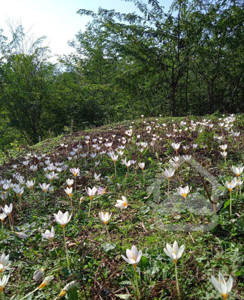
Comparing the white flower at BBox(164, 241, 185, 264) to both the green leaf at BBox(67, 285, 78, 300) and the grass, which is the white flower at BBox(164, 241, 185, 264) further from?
the green leaf at BBox(67, 285, 78, 300)

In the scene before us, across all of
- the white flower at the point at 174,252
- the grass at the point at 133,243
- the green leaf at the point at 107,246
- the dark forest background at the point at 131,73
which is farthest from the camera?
the dark forest background at the point at 131,73

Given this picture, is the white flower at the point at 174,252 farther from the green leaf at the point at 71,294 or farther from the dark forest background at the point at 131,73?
the dark forest background at the point at 131,73

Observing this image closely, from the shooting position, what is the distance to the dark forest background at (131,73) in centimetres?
750

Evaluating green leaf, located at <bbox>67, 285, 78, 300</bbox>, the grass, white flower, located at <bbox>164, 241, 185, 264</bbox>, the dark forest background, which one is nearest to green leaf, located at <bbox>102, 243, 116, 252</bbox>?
the grass

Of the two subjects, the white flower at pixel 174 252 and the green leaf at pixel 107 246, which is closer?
the white flower at pixel 174 252

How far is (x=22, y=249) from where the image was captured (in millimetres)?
1562

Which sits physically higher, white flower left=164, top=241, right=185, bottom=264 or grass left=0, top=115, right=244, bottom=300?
white flower left=164, top=241, right=185, bottom=264

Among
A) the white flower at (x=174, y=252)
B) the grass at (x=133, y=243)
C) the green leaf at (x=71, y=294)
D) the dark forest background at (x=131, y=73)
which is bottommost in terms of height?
the grass at (x=133, y=243)

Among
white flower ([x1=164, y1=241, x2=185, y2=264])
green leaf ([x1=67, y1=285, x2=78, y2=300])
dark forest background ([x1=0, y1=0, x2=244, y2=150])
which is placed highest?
dark forest background ([x1=0, y1=0, x2=244, y2=150])

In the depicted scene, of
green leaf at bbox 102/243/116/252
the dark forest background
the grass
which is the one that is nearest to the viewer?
the grass

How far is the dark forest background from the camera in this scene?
750 centimetres

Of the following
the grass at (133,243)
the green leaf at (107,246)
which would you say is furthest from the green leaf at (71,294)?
the green leaf at (107,246)

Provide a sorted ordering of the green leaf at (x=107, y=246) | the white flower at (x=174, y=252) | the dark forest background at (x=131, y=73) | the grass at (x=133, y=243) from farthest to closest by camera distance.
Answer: the dark forest background at (x=131, y=73) < the green leaf at (x=107, y=246) < the grass at (x=133, y=243) < the white flower at (x=174, y=252)

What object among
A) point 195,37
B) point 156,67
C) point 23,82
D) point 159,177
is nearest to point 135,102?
point 156,67
